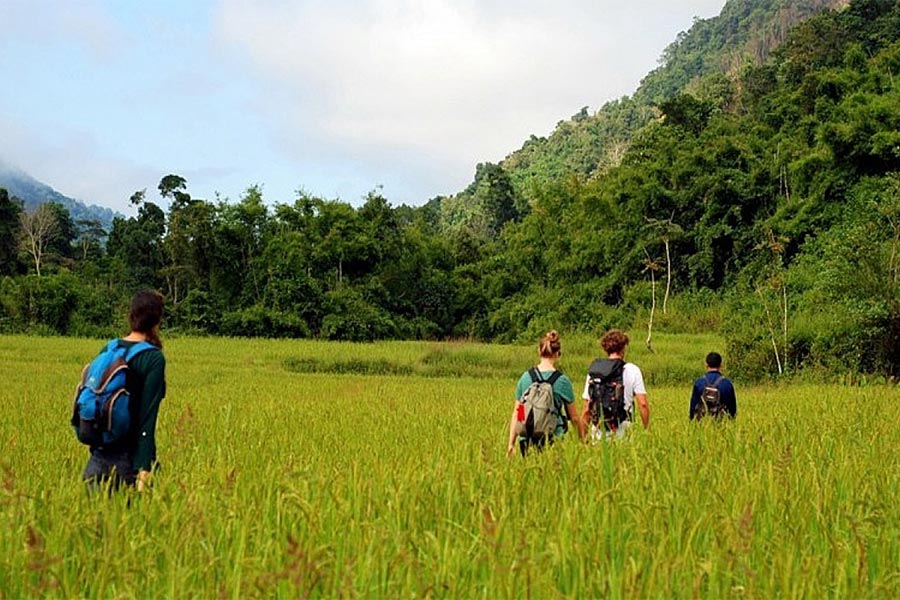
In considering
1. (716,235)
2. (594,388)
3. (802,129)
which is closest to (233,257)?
(716,235)

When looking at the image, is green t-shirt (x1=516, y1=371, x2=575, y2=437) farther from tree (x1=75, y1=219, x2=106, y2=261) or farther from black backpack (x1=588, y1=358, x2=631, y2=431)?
tree (x1=75, y1=219, x2=106, y2=261)

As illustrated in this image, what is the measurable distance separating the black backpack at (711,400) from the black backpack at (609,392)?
1608 millimetres

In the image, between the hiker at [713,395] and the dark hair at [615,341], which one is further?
the hiker at [713,395]

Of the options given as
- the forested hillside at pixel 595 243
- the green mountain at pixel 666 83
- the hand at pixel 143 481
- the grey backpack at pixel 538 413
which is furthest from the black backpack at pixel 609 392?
the green mountain at pixel 666 83

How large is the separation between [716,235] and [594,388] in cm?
3037

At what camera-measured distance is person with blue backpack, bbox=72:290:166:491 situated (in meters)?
3.67

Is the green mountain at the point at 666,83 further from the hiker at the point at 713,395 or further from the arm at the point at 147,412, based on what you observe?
the arm at the point at 147,412

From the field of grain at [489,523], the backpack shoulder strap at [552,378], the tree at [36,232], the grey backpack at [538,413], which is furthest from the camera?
the tree at [36,232]

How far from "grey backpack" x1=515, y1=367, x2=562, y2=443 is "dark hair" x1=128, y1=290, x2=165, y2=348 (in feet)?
7.68

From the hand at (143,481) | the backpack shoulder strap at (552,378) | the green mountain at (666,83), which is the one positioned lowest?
the hand at (143,481)

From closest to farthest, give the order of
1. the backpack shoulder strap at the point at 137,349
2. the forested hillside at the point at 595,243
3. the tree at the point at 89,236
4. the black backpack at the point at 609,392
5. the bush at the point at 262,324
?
the backpack shoulder strap at the point at 137,349
the black backpack at the point at 609,392
the forested hillside at the point at 595,243
the bush at the point at 262,324
the tree at the point at 89,236

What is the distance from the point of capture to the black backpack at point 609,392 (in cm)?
580

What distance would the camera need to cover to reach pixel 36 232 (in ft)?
137

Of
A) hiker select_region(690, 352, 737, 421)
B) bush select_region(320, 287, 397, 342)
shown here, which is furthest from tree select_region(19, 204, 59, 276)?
hiker select_region(690, 352, 737, 421)
